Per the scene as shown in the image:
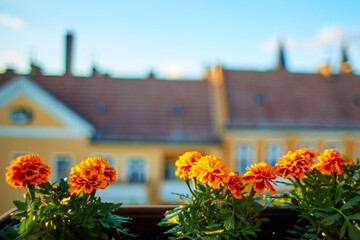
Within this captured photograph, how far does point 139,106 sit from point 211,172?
498 inches

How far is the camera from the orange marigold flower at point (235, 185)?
1.41 metres

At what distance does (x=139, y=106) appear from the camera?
13.9m

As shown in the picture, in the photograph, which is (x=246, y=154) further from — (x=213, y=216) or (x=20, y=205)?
(x=20, y=205)

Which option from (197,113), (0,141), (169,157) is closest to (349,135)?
(197,113)

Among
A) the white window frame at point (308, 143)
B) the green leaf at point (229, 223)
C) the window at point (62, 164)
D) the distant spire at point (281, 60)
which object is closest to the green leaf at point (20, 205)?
the green leaf at point (229, 223)

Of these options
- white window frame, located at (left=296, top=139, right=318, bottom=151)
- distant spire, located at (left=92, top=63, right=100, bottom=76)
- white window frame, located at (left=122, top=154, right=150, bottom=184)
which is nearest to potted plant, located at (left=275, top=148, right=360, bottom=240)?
white window frame, located at (left=122, top=154, right=150, bottom=184)

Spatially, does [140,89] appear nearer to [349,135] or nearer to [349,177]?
[349,135]

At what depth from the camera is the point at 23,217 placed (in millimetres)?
1389

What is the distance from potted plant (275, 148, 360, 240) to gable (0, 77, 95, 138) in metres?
11.0

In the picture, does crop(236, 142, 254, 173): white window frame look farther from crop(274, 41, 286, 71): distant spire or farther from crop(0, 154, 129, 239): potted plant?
crop(0, 154, 129, 239): potted plant

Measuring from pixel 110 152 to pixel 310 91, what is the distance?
835 cm

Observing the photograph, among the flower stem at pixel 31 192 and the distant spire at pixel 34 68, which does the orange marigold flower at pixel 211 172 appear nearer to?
the flower stem at pixel 31 192

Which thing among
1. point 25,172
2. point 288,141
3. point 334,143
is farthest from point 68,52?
point 25,172

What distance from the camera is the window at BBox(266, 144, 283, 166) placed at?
41.4ft
